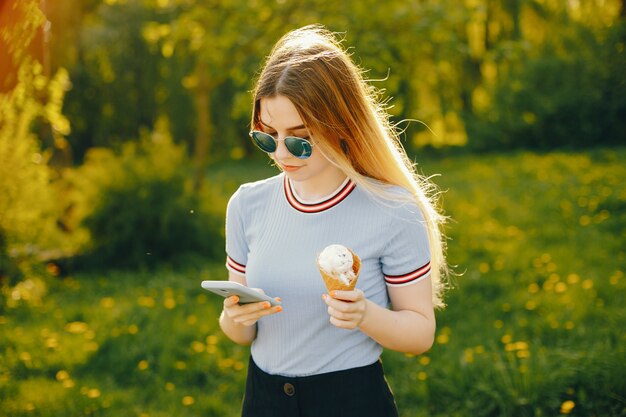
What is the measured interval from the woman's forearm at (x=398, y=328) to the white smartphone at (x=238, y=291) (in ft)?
0.83

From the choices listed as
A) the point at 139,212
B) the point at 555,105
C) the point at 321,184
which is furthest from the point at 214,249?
the point at 555,105

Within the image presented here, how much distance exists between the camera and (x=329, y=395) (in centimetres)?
180

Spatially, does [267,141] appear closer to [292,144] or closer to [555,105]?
[292,144]

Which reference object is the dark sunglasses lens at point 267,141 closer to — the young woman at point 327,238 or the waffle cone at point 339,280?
the young woman at point 327,238

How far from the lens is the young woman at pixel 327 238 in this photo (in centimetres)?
172

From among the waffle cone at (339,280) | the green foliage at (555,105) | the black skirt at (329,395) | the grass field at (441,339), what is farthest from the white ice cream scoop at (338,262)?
the green foliage at (555,105)

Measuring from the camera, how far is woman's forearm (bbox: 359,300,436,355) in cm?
162

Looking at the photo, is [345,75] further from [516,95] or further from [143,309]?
[516,95]

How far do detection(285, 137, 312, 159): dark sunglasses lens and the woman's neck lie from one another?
13 cm

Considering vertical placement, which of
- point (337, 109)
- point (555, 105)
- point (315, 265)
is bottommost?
point (555, 105)

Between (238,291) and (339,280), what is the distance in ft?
0.85

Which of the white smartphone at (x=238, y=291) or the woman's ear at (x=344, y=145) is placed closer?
the white smartphone at (x=238, y=291)

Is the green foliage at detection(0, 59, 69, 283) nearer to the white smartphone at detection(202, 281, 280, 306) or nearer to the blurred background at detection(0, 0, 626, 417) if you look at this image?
the blurred background at detection(0, 0, 626, 417)

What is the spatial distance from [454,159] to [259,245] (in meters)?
15.5
